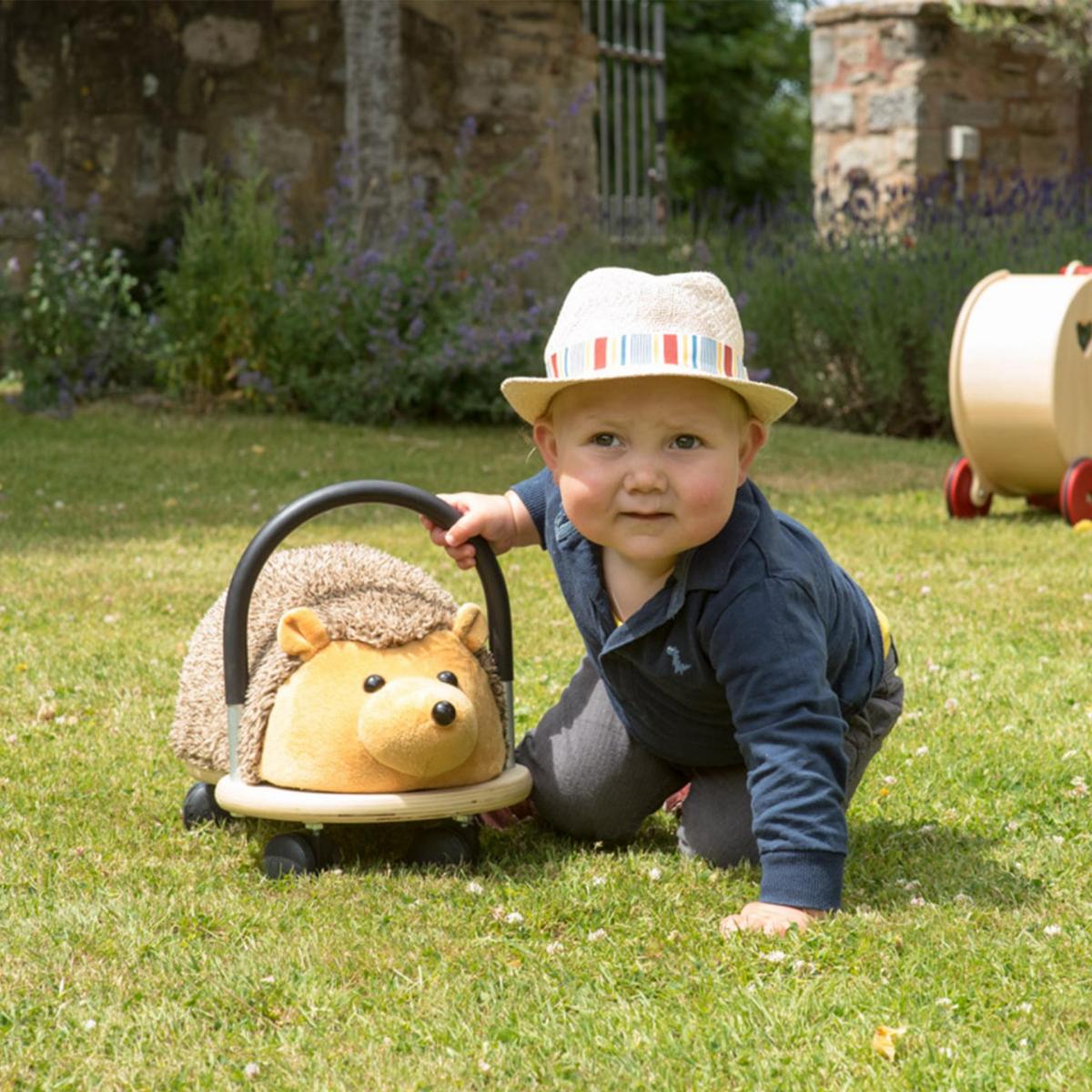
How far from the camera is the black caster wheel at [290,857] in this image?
10.3 feet

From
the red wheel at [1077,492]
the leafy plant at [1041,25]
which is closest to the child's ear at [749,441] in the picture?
the red wheel at [1077,492]

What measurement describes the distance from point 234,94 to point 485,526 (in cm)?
931

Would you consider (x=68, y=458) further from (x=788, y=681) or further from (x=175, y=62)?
(x=788, y=681)

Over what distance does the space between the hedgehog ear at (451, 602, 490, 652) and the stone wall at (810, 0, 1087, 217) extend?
10715mm

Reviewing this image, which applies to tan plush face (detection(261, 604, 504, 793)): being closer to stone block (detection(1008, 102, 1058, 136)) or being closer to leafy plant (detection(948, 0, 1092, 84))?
leafy plant (detection(948, 0, 1092, 84))

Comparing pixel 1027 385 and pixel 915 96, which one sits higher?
pixel 915 96

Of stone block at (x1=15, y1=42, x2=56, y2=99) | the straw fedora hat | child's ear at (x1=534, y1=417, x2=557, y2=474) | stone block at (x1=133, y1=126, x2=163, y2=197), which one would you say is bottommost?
child's ear at (x1=534, y1=417, x2=557, y2=474)

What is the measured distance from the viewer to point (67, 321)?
10422mm

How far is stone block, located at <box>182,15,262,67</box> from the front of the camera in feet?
38.4

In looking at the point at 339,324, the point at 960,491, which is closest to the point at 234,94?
the point at 339,324

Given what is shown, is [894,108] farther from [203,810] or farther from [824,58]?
[203,810]

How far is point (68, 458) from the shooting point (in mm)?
8922

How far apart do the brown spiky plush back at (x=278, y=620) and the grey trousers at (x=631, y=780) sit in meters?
0.20

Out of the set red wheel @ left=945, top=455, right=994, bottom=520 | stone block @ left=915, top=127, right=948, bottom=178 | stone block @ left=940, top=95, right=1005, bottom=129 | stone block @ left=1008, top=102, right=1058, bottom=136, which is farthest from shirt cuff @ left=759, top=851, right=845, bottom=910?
stone block @ left=1008, top=102, right=1058, bottom=136
